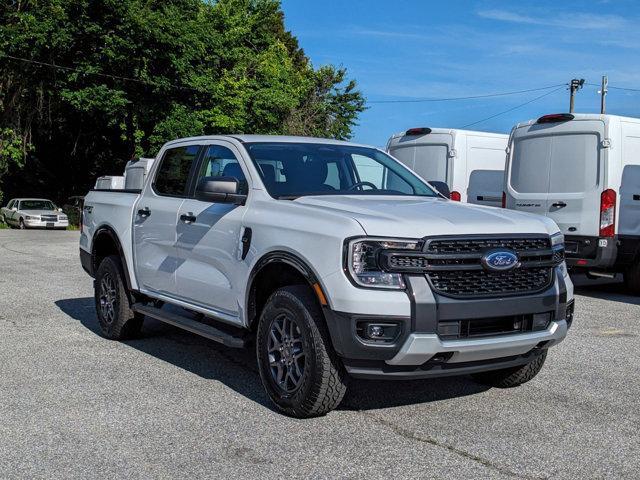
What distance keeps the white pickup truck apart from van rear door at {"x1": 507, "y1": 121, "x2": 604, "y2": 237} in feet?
17.8

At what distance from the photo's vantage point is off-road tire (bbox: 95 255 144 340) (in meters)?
7.42

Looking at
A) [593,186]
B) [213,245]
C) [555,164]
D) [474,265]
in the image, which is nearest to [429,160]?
[555,164]

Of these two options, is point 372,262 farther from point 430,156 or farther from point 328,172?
point 430,156

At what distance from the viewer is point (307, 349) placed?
486 centimetres

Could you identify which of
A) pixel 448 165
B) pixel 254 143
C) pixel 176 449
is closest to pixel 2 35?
pixel 448 165

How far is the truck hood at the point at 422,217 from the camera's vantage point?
4723 millimetres

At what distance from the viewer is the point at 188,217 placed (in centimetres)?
634

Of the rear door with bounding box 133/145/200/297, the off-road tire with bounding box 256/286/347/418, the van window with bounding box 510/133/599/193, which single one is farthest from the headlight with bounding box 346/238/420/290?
the van window with bounding box 510/133/599/193

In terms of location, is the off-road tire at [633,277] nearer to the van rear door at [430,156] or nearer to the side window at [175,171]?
the van rear door at [430,156]

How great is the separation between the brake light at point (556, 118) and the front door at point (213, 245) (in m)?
6.70

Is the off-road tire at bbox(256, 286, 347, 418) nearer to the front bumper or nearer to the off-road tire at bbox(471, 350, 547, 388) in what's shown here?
the off-road tire at bbox(471, 350, 547, 388)

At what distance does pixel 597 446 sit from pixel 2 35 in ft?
108

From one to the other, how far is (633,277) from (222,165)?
770cm

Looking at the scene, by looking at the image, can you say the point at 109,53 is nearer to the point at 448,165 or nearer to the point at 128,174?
the point at 128,174
